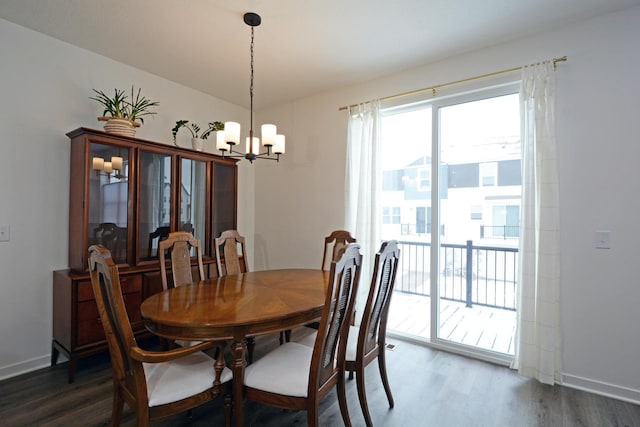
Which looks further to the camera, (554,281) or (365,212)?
(365,212)

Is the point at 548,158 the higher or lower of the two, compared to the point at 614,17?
lower

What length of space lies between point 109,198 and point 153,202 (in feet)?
1.28

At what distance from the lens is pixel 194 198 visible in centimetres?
339

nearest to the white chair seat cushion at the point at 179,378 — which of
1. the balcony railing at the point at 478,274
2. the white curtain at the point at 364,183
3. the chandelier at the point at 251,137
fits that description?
the chandelier at the point at 251,137

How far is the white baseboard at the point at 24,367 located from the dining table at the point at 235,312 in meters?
1.56

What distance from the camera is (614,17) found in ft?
7.45

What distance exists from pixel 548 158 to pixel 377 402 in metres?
2.20

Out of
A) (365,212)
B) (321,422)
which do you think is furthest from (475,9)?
(321,422)

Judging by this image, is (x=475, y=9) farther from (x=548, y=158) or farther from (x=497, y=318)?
(x=497, y=318)

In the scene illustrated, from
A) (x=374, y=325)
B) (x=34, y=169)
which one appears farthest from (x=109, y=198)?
(x=374, y=325)

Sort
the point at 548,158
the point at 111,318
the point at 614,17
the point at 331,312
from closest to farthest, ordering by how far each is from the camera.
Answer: the point at 111,318 → the point at 331,312 → the point at 614,17 → the point at 548,158

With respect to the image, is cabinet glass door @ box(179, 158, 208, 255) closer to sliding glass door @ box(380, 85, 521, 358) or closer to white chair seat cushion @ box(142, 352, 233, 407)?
white chair seat cushion @ box(142, 352, 233, 407)

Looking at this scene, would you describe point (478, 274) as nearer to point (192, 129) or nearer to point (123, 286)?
point (123, 286)

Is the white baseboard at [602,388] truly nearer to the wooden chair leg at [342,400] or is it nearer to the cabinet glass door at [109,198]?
the wooden chair leg at [342,400]
